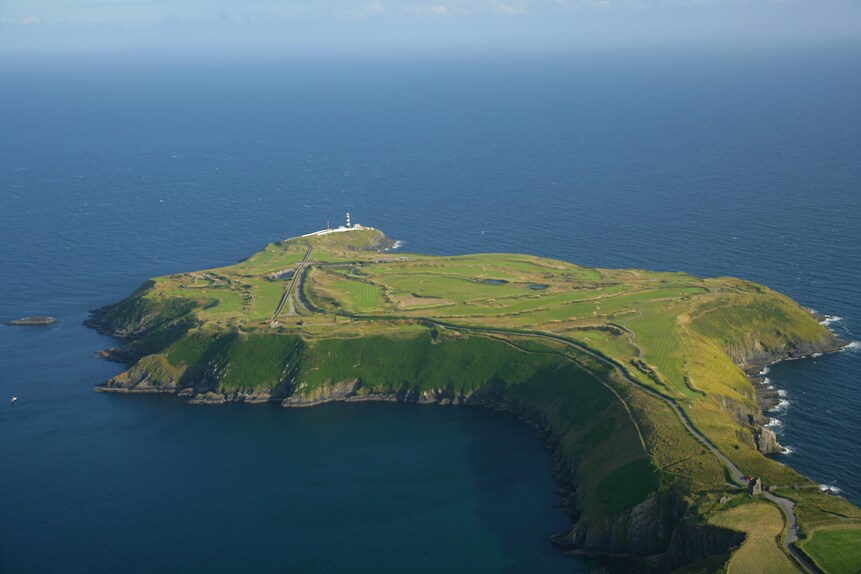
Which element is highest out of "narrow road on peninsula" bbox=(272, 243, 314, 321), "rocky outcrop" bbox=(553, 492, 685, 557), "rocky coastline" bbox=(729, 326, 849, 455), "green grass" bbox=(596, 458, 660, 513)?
"narrow road on peninsula" bbox=(272, 243, 314, 321)

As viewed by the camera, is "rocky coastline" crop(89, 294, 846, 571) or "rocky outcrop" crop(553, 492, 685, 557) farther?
"rocky outcrop" crop(553, 492, 685, 557)

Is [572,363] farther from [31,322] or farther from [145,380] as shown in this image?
[31,322]

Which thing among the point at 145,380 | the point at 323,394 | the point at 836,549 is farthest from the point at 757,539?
the point at 145,380

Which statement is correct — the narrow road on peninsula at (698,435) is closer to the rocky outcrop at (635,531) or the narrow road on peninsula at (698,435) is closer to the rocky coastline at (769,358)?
the rocky outcrop at (635,531)

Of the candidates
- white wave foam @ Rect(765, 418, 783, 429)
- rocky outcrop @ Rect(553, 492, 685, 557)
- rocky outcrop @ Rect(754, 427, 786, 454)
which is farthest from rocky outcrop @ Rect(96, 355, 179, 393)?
white wave foam @ Rect(765, 418, 783, 429)

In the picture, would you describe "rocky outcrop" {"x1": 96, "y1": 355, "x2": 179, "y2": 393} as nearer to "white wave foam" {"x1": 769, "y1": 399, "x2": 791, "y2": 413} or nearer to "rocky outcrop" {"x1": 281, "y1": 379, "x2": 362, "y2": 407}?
"rocky outcrop" {"x1": 281, "y1": 379, "x2": 362, "y2": 407}

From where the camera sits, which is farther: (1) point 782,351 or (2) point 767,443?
(1) point 782,351

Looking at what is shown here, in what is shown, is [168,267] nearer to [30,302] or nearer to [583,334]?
[30,302]
